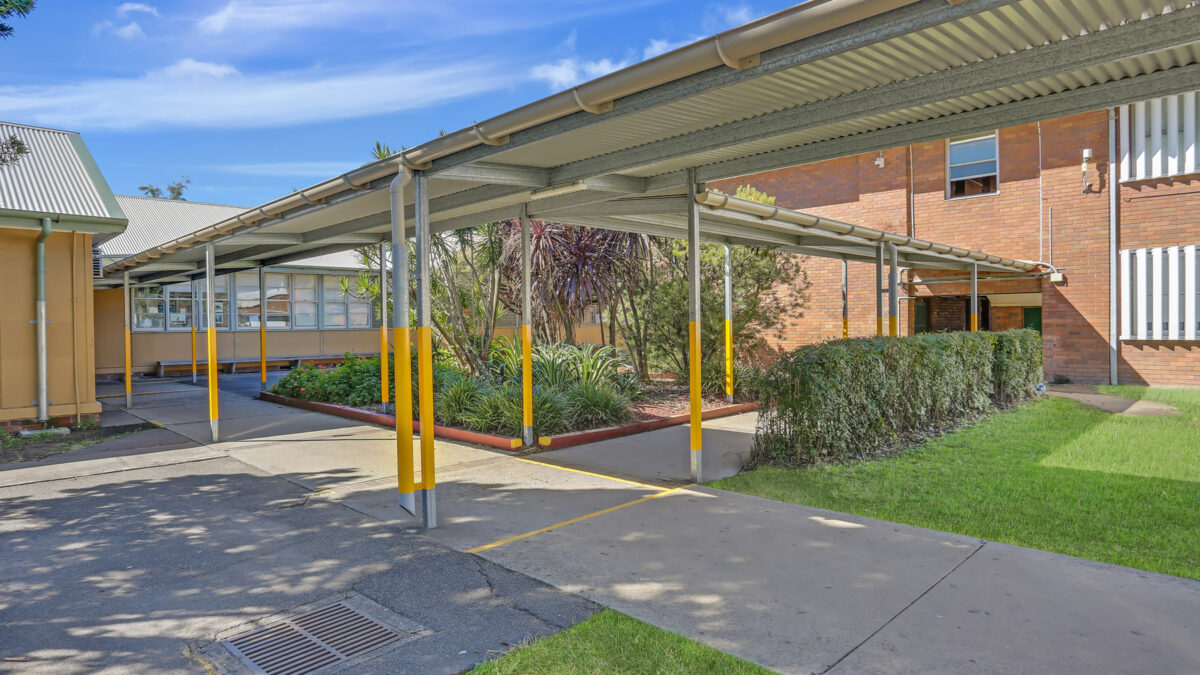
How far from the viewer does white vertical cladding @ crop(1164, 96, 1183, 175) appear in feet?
45.0

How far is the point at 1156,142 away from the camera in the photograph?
13977 millimetres

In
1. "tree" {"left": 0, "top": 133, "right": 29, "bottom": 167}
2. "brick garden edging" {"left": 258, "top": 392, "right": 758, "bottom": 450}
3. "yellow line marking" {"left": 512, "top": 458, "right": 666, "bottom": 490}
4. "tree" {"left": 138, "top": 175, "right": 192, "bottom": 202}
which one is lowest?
"yellow line marking" {"left": 512, "top": 458, "right": 666, "bottom": 490}

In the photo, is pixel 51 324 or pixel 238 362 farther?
pixel 238 362

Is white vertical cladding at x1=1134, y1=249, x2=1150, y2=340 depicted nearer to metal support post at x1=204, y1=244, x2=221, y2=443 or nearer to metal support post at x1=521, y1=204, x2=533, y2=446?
metal support post at x1=521, y1=204, x2=533, y2=446

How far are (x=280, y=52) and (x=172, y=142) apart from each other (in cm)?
4178

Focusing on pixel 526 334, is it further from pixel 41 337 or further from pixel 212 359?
pixel 41 337

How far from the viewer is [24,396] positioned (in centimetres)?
1017

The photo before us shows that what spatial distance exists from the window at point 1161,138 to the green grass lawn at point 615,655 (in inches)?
627

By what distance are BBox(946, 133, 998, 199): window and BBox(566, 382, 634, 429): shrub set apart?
11.5 metres

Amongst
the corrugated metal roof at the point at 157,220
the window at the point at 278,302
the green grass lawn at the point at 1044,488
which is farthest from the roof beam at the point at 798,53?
the window at the point at 278,302

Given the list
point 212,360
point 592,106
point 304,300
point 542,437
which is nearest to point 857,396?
point 542,437

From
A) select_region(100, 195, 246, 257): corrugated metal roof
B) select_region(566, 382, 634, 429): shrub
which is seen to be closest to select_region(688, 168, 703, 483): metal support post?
select_region(566, 382, 634, 429): shrub

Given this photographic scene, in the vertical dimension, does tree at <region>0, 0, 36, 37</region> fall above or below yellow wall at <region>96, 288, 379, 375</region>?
above

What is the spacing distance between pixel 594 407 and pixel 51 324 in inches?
335
